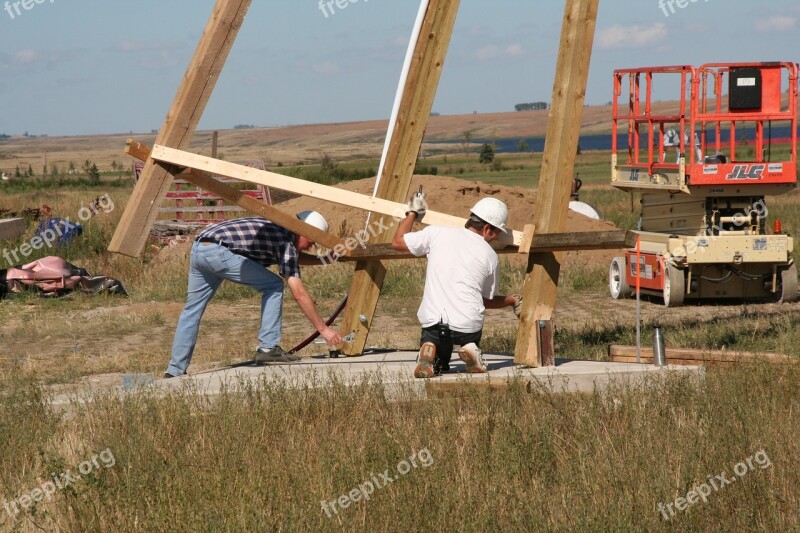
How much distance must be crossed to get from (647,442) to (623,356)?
8.82 ft

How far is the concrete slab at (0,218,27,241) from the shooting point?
2134cm

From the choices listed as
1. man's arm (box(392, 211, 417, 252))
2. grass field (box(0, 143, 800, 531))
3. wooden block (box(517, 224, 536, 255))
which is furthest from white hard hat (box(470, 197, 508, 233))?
grass field (box(0, 143, 800, 531))

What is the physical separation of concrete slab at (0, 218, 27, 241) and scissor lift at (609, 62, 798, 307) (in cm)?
1252

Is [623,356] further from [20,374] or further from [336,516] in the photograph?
[20,374]

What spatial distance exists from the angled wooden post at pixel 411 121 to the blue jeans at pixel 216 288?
89cm

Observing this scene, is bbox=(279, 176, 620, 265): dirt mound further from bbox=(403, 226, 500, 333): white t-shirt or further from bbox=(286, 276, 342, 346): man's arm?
bbox=(403, 226, 500, 333): white t-shirt

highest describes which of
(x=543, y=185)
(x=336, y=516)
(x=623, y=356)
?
(x=543, y=185)

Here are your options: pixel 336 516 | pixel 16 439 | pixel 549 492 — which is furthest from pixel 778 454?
pixel 16 439

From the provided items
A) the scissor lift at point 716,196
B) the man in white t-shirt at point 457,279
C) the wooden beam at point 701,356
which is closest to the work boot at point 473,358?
the man in white t-shirt at point 457,279

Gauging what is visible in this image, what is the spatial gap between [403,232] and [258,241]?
1318 millimetres

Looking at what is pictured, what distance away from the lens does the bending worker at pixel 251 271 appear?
333 inches

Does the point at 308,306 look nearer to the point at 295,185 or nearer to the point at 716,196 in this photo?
the point at 295,185

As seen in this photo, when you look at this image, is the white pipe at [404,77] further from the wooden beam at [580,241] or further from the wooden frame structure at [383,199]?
the wooden beam at [580,241]

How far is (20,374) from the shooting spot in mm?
9977
